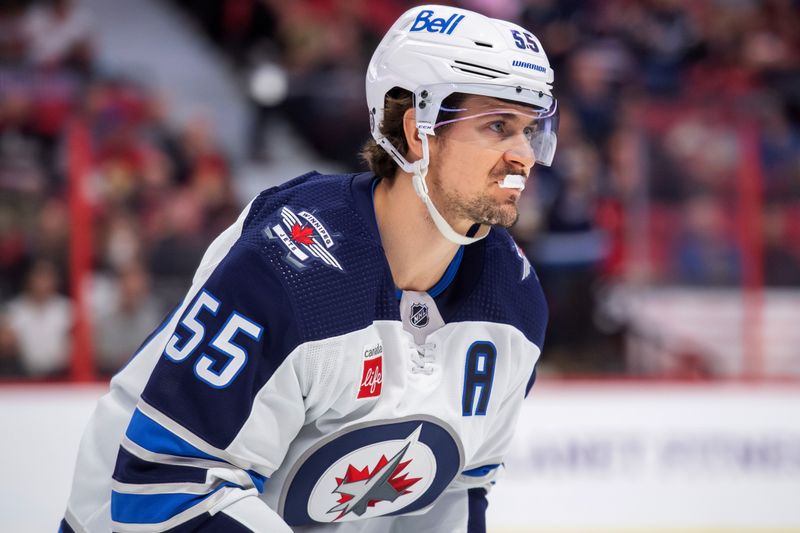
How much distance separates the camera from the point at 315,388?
1.72 m

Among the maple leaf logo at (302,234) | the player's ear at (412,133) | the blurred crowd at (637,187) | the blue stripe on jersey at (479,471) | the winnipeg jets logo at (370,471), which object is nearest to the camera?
the maple leaf logo at (302,234)

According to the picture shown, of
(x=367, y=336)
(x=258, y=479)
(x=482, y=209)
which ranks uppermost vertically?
(x=482, y=209)

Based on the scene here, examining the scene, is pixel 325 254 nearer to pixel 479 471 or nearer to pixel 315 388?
pixel 315 388

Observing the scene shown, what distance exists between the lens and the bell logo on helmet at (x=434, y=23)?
189 cm

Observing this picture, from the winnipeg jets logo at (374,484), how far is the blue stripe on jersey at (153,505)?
1.03ft

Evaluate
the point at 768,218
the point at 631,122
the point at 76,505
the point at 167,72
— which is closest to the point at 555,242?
the point at 631,122

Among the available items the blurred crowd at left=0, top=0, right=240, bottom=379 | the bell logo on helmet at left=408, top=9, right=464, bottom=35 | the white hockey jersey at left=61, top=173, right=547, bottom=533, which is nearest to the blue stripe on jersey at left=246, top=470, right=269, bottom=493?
the white hockey jersey at left=61, top=173, right=547, bottom=533

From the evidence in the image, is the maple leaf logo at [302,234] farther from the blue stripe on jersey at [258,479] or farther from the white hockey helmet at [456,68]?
the blue stripe on jersey at [258,479]

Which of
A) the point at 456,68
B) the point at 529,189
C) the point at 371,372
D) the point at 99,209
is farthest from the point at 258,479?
the point at 529,189

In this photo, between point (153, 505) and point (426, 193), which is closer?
point (153, 505)

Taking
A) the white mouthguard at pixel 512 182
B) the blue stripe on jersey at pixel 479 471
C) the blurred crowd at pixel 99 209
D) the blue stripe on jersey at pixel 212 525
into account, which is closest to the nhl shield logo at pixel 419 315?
the white mouthguard at pixel 512 182

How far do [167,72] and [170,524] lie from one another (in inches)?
124

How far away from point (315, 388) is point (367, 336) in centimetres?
12

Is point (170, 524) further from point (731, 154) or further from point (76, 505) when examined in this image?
point (731, 154)
